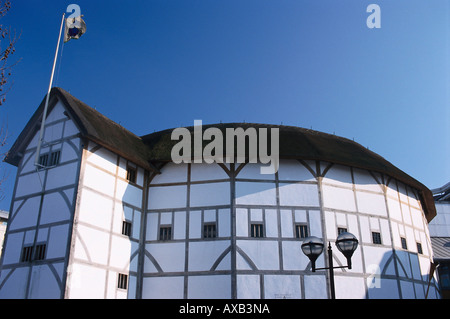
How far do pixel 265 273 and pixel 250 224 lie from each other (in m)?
2.33

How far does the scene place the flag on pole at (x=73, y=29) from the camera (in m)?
20.6

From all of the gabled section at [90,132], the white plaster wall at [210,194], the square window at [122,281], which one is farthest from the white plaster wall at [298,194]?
the square window at [122,281]

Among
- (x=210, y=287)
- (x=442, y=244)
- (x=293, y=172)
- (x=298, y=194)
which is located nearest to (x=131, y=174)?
(x=210, y=287)

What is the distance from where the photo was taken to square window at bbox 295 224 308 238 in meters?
20.6

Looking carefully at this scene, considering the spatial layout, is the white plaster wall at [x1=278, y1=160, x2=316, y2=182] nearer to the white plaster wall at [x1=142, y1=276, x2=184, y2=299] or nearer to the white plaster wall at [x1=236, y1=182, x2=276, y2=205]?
the white plaster wall at [x1=236, y1=182, x2=276, y2=205]

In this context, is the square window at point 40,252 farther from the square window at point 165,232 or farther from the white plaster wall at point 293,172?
the white plaster wall at point 293,172

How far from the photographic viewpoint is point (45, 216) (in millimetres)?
18484

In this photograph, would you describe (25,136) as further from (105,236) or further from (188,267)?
(188,267)

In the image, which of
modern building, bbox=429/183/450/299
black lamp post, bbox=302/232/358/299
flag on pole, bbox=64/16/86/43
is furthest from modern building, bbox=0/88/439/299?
black lamp post, bbox=302/232/358/299

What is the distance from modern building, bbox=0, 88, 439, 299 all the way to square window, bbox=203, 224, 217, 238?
5 centimetres

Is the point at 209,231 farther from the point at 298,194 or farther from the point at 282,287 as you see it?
the point at 298,194

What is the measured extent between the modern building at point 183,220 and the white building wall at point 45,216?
0.06 m

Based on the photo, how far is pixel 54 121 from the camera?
2077cm
